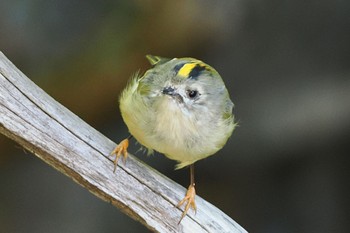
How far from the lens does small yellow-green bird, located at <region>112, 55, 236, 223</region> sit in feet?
7.65

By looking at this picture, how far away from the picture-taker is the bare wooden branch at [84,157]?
86.2 inches

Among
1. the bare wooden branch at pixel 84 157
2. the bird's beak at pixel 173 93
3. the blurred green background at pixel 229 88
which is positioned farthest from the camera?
the blurred green background at pixel 229 88

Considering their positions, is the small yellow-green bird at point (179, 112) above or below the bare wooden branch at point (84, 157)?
above

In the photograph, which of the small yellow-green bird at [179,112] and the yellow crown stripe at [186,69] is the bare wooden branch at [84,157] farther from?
the yellow crown stripe at [186,69]

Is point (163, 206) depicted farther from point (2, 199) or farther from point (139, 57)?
point (2, 199)

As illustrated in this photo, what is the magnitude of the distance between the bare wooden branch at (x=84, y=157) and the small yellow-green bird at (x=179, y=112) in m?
0.06

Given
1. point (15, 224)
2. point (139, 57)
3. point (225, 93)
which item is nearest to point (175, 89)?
point (225, 93)

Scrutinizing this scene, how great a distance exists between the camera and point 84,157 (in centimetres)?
228

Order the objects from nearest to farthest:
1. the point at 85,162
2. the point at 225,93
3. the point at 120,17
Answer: the point at 85,162
the point at 225,93
the point at 120,17

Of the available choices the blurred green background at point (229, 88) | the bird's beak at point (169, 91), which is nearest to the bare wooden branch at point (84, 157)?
the bird's beak at point (169, 91)

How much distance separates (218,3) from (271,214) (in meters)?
1.28

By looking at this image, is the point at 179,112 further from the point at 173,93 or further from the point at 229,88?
the point at 229,88

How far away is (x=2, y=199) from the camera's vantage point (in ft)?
12.8

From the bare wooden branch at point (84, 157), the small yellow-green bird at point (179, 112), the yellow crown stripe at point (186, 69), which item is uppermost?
the yellow crown stripe at point (186, 69)
